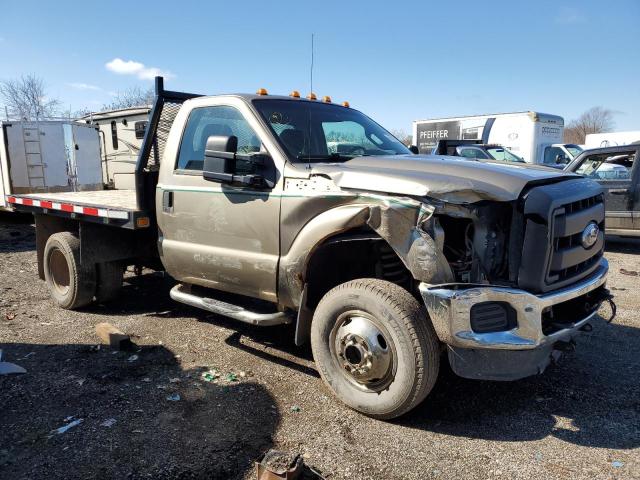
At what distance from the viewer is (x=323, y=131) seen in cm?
445

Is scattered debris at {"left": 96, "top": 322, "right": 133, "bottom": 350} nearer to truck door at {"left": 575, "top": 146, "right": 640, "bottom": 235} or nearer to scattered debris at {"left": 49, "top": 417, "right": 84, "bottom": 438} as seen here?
scattered debris at {"left": 49, "top": 417, "right": 84, "bottom": 438}

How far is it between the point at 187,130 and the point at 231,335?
6.58 ft

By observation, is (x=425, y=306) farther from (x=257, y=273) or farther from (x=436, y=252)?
(x=257, y=273)

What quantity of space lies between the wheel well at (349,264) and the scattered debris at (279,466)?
137 centimetres

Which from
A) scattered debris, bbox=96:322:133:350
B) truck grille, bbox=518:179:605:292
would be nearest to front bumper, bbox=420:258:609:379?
truck grille, bbox=518:179:605:292

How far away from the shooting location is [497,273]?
3.21m

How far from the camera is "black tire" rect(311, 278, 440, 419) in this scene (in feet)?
10.2

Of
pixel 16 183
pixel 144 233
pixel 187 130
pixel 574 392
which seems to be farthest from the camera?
pixel 16 183

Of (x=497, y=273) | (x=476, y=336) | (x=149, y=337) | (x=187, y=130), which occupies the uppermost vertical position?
(x=187, y=130)

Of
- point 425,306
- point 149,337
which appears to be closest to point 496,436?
point 425,306

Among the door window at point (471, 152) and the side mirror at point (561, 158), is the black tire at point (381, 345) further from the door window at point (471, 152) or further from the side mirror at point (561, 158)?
the side mirror at point (561, 158)

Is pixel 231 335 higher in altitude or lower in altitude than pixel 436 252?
lower

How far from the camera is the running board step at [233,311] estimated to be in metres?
3.94

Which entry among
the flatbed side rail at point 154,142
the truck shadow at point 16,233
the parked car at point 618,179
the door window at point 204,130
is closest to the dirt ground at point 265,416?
the flatbed side rail at point 154,142
